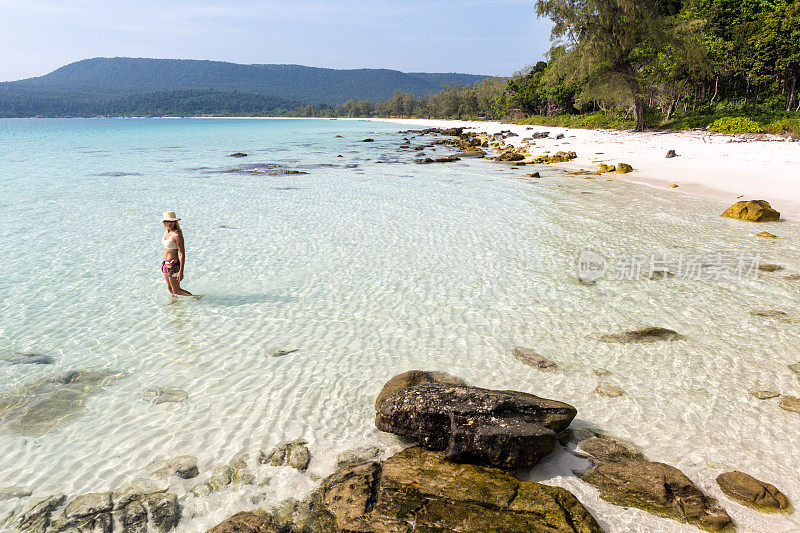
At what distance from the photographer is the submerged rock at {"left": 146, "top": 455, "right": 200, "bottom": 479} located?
4930mm

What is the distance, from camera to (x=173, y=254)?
9.08 meters

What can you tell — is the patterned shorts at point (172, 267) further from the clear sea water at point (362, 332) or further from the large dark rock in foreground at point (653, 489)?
the large dark rock in foreground at point (653, 489)

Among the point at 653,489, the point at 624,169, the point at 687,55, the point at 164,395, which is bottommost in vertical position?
the point at 164,395

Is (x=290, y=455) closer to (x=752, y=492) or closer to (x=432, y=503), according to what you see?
(x=432, y=503)

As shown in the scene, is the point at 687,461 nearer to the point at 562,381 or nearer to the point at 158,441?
the point at 562,381

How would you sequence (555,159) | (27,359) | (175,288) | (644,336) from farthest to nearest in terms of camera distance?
(555,159)
(175,288)
(644,336)
(27,359)

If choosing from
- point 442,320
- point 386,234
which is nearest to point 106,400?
point 442,320

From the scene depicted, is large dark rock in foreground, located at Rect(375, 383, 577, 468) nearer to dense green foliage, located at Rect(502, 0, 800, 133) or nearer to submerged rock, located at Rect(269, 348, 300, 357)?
submerged rock, located at Rect(269, 348, 300, 357)

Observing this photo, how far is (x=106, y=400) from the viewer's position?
20.6 ft

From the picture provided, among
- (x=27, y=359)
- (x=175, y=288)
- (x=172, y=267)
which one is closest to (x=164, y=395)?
(x=27, y=359)

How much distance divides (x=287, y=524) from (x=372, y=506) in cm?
84

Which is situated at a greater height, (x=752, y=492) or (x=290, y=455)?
(x=752, y=492)

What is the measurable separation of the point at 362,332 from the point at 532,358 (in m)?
3.07

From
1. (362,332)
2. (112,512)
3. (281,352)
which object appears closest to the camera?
(112,512)
